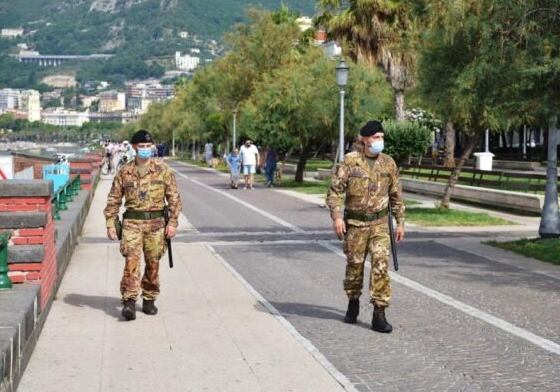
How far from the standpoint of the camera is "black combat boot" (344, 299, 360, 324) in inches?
356

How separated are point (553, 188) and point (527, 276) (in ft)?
15.8

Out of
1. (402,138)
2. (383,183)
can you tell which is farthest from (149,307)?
(402,138)

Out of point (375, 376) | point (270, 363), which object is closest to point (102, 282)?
point (270, 363)

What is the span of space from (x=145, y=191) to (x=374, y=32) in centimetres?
3302

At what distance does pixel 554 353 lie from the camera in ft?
25.6

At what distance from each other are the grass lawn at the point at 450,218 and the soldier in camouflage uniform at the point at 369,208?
11610mm

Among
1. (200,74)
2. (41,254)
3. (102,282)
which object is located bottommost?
(102,282)

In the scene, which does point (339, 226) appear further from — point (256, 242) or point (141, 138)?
point (256, 242)

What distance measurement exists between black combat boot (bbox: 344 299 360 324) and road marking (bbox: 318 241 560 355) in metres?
1.28

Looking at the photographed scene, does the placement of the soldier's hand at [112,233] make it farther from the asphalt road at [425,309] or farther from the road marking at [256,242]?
the road marking at [256,242]

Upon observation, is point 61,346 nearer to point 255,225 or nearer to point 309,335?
point 309,335

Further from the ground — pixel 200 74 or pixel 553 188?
pixel 200 74

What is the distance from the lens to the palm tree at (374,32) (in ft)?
130

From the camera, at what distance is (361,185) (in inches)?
342
